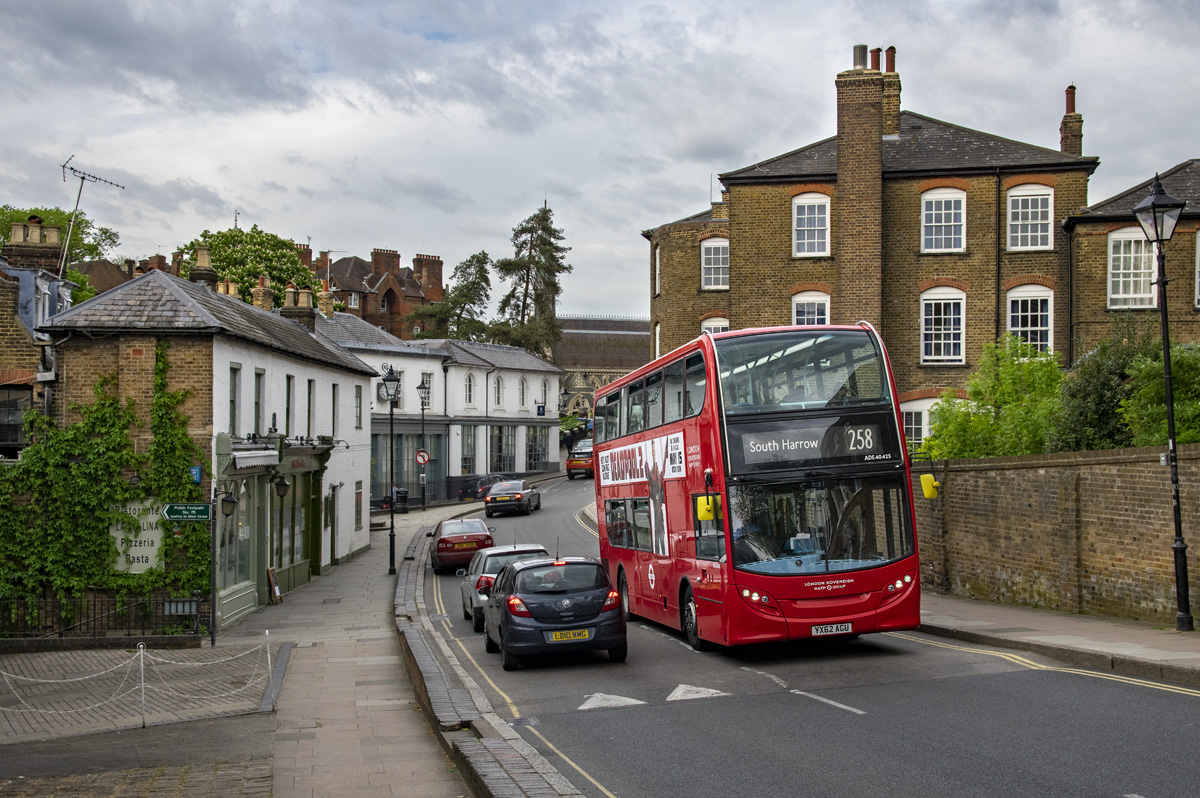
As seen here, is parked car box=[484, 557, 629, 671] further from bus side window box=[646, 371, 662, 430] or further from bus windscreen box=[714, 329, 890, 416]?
bus windscreen box=[714, 329, 890, 416]

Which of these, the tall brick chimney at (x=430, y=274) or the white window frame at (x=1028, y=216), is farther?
the tall brick chimney at (x=430, y=274)

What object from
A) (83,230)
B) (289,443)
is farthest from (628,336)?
(289,443)

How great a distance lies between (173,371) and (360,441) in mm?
16783

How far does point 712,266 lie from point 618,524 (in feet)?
51.1

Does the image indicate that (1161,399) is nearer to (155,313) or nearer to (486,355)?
(155,313)

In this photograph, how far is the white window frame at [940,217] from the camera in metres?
30.3

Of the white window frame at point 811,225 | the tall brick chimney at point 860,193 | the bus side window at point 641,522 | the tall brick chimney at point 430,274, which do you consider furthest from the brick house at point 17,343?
the tall brick chimney at point 430,274

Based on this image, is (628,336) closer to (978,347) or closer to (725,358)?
(978,347)

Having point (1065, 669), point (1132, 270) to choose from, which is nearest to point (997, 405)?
point (1132, 270)

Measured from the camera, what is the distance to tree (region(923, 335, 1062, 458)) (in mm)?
22172

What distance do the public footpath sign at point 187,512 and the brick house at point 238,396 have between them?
1378mm

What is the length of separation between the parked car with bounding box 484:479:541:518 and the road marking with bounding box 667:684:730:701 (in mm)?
33343

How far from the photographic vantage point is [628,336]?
360 feet

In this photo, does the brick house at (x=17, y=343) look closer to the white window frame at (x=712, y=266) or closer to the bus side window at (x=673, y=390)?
the bus side window at (x=673, y=390)
